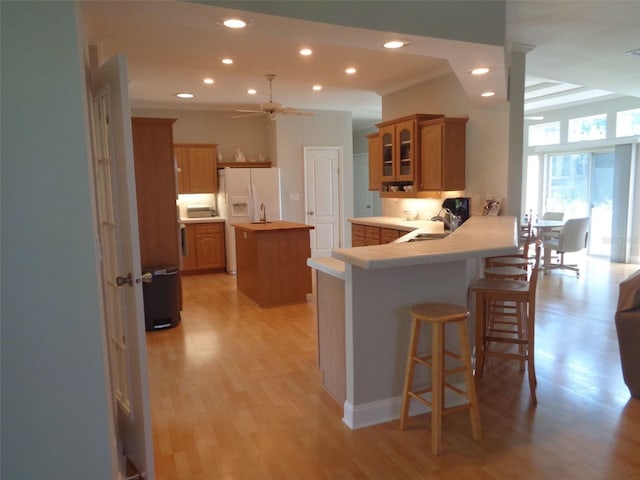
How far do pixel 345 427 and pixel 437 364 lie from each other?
0.69m

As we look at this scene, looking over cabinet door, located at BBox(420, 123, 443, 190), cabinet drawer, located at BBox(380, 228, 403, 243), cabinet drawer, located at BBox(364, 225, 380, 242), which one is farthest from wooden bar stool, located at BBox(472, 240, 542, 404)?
cabinet drawer, located at BBox(364, 225, 380, 242)

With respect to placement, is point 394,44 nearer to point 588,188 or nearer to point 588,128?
point 588,128

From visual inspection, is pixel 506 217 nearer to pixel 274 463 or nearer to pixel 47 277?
pixel 274 463

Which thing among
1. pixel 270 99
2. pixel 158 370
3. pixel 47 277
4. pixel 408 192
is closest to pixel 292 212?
pixel 270 99

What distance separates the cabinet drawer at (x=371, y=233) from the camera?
6.19m

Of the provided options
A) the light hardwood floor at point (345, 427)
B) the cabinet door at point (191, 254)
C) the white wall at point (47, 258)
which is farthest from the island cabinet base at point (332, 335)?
the cabinet door at point (191, 254)

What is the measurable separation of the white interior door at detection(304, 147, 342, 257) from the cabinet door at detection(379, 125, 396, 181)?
221cm

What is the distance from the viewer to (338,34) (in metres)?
2.75

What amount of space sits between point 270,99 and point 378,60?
2.62m

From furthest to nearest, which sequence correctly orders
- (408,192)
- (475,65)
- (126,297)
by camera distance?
(408,192) → (475,65) → (126,297)

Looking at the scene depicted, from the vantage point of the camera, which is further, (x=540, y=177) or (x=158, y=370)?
(x=540, y=177)

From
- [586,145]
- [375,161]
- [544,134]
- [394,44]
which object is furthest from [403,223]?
[544,134]

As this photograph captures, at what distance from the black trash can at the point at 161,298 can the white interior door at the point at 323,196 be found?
13.4 feet

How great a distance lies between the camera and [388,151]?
6340mm
